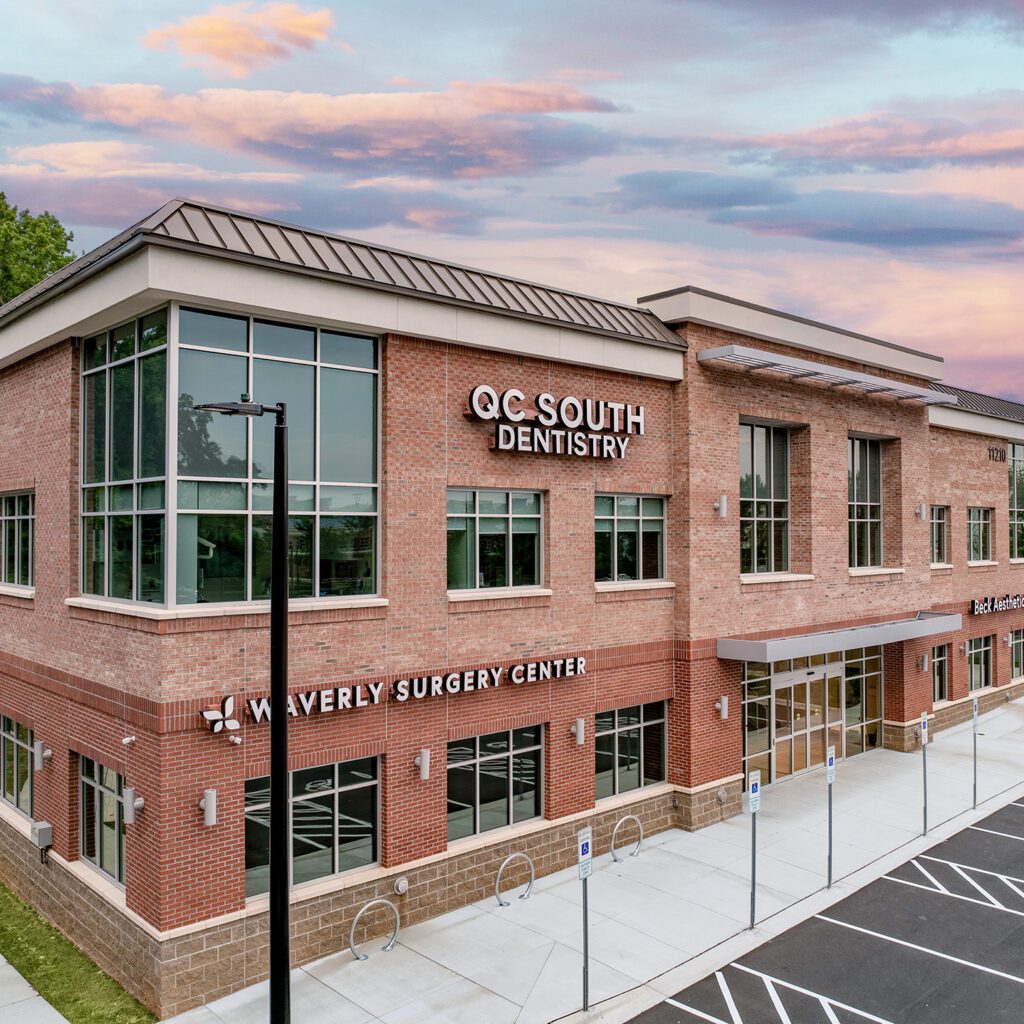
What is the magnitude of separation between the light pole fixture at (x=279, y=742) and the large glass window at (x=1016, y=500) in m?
31.1

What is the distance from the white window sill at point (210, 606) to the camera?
11789mm

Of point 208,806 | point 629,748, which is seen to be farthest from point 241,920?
point 629,748

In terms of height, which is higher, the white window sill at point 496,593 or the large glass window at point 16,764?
the white window sill at point 496,593

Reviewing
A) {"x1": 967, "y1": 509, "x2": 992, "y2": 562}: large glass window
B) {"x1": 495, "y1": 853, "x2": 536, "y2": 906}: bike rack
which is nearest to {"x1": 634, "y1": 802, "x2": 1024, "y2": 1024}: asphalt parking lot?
{"x1": 495, "y1": 853, "x2": 536, "y2": 906}: bike rack

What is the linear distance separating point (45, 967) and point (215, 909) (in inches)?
129

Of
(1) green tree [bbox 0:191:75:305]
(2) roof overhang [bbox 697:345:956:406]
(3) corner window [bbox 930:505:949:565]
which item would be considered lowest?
(3) corner window [bbox 930:505:949:565]

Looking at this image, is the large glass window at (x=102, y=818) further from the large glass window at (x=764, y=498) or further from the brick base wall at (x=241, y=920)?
the large glass window at (x=764, y=498)

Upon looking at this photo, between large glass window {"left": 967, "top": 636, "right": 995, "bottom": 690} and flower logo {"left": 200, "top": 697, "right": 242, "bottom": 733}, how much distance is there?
2570 centimetres

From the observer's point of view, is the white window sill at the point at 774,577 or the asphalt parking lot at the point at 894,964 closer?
the asphalt parking lot at the point at 894,964

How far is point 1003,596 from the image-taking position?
3116 cm

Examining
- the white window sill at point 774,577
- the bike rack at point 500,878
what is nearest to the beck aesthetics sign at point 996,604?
the white window sill at point 774,577

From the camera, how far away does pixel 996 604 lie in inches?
1190

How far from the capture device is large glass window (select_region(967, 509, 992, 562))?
30.5 meters

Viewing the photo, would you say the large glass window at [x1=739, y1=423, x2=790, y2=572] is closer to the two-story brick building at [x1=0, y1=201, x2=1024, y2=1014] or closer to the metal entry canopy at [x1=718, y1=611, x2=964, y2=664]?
the two-story brick building at [x1=0, y1=201, x2=1024, y2=1014]
